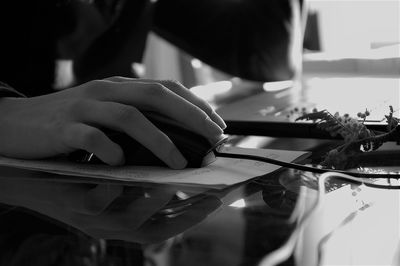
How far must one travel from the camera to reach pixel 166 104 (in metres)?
0.68

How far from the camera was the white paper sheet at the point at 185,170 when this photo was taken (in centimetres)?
63

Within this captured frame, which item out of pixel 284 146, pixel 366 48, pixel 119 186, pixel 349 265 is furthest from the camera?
pixel 366 48

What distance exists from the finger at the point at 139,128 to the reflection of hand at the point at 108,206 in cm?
7

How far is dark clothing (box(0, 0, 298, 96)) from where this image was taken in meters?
1.45

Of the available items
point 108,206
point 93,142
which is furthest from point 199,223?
point 93,142

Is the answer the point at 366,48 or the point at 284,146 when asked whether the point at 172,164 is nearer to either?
the point at 284,146

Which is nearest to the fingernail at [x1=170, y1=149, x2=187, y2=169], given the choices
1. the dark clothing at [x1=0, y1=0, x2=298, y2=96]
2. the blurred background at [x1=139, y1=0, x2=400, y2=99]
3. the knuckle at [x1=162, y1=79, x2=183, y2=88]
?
the knuckle at [x1=162, y1=79, x2=183, y2=88]

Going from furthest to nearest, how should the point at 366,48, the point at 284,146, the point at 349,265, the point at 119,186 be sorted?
1. the point at 366,48
2. the point at 284,146
3. the point at 119,186
4. the point at 349,265

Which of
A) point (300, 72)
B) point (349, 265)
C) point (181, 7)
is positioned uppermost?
point (181, 7)

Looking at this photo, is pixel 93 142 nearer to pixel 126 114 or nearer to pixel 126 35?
pixel 126 114

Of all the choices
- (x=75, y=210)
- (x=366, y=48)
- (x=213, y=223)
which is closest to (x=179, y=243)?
(x=213, y=223)

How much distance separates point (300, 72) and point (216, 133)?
1.11 m

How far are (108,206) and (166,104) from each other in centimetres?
16

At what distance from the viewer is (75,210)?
0.57 m
